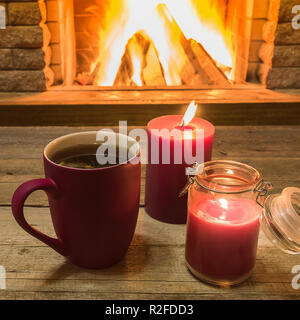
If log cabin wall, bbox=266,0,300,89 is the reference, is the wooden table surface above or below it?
below

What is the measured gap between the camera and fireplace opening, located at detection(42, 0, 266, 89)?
6.47 feet

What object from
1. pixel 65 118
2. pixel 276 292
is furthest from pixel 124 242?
pixel 65 118

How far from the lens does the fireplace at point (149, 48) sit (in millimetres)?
1727

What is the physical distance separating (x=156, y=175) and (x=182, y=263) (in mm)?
157

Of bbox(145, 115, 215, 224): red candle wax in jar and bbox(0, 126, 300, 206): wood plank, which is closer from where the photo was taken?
bbox(145, 115, 215, 224): red candle wax in jar

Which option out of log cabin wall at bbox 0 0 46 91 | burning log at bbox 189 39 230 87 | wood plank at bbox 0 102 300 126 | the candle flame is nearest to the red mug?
the candle flame

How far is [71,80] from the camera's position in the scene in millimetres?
2043

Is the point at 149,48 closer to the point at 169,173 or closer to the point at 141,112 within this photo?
the point at 141,112

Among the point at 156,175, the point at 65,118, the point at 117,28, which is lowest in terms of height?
the point at 65,118

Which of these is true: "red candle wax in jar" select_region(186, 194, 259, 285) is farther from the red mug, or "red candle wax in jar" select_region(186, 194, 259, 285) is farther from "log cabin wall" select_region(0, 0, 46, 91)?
"log cabin wall" select_region(0, 0, 46, 91)

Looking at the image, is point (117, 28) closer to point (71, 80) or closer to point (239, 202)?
point (71, 80)

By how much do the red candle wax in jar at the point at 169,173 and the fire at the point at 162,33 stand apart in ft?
4.70

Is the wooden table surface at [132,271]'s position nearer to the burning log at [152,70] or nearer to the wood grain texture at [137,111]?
the wood grain texture at [137,111]

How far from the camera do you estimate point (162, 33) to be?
6.70 feet
